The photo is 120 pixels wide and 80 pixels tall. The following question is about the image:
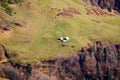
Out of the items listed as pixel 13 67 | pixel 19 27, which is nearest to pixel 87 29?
pixel 19 27

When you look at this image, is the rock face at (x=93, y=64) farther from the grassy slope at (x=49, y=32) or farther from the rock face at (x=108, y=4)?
the rock face at (x=108, y=4)

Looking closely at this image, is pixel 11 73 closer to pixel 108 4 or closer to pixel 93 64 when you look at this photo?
pixel 93 64

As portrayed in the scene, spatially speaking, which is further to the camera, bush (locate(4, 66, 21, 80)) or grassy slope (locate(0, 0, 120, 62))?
grassy slope (locate(0, 0, 120, 62))

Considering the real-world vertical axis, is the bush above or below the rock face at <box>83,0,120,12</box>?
below

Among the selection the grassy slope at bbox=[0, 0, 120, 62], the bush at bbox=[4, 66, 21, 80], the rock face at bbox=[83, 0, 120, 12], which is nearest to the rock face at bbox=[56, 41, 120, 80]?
the grassy slope at bbox=[0, 0, 120, 62]

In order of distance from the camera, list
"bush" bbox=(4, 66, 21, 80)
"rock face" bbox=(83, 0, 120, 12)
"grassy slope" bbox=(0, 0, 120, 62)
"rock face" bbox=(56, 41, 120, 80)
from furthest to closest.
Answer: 1. "rock face" bbox=(83, 0, 120, 12)
2. "grassy slope" bbox=(0, 0, 120, 62)
3. "rock face" bbox=(56, 41, 120, 80)
4. "bush" bbox=(4, 66, 21, 80)

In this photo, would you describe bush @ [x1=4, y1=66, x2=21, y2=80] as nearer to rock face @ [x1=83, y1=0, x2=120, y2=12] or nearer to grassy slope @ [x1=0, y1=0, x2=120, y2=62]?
grassy slope @ [x1=0, y1=0, x2=120, y2=62]

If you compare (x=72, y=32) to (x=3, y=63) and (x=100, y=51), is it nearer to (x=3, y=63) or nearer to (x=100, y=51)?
(x=100, y=51)
